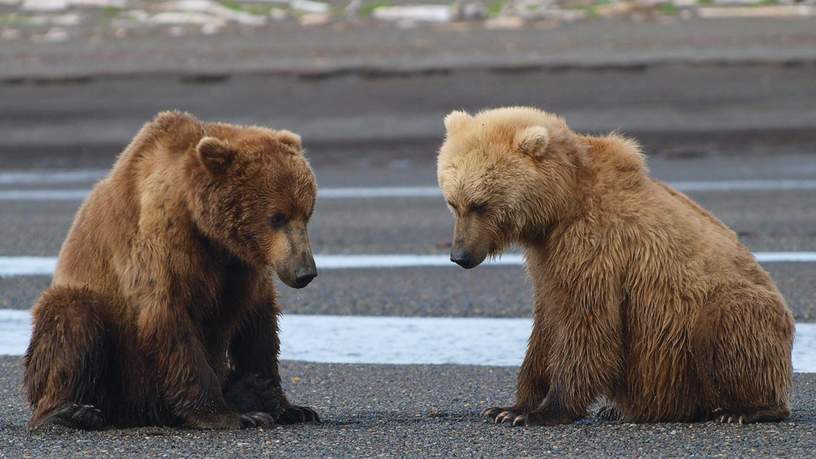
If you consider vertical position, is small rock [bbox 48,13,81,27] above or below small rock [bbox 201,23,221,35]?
above

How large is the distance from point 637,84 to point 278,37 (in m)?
5.56

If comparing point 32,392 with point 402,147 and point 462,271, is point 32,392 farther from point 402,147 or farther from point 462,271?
point 402,147

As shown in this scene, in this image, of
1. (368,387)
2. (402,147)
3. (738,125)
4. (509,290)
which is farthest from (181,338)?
(738,125)

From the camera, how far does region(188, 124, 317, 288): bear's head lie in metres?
6.00

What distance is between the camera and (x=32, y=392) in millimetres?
6133

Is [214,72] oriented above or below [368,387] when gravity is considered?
above

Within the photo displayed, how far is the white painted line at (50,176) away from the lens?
16.4 m

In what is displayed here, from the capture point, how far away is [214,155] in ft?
19.7

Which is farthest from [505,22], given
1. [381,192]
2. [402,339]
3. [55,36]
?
[402,339]

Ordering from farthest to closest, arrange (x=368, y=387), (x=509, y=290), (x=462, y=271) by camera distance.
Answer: (x=462, y=271), (x=509, y=290), (x=368, y=387)

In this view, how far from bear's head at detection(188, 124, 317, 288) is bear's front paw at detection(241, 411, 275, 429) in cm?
61

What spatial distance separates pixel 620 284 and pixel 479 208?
2.12 ft

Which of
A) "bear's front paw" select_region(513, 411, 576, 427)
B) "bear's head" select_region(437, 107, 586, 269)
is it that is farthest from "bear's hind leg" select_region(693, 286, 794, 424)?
"bear's head" select_region(437, 107, 586, 269)

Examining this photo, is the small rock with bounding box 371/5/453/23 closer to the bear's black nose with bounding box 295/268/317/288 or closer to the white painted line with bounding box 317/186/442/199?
the white painted line with bounding box 317/186/442/199
